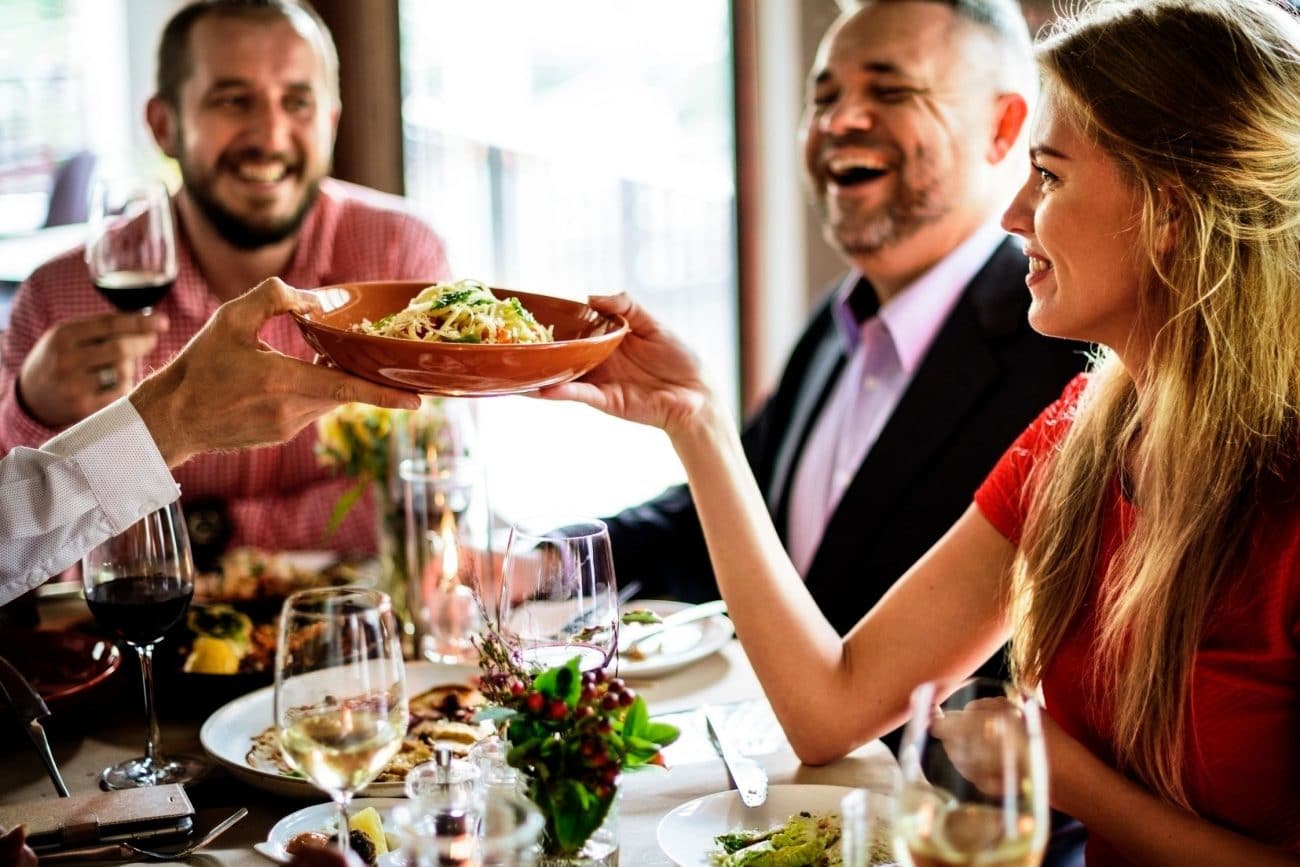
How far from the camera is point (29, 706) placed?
1399 mm

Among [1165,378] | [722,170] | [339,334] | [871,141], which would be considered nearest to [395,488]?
[339,334]

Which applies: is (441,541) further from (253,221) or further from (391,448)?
(253,221)

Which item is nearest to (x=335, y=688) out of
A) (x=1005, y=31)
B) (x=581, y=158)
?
(x=1005, y=31)

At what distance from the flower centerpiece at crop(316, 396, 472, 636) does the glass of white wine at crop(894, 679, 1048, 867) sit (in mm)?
1067

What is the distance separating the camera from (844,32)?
2.63 meters

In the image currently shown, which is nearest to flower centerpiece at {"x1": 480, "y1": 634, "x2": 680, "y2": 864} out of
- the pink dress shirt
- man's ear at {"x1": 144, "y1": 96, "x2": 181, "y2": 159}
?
the pink dress shirt

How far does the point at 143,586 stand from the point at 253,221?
1.72m

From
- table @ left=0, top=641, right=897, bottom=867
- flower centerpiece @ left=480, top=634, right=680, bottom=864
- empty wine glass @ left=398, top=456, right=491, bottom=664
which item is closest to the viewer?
flower centerpiece @ left=480, top=634, right=680, bottom=864

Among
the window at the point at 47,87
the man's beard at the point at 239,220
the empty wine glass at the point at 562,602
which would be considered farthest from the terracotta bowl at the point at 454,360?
the window at the point at 47,87

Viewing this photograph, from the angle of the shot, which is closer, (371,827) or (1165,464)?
(371,827)

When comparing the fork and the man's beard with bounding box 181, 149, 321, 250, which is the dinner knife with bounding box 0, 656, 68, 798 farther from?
the man's beard with bounding box 181, 149, 321, 250

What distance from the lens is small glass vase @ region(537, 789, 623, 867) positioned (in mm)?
1073

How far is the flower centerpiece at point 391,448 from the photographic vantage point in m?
1.90

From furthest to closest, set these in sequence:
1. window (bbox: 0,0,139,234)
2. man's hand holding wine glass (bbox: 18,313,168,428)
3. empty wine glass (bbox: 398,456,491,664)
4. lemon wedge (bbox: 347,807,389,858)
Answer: window (bbox: 0,0,139,234)
man's hand holding wine glass (bbox: 18,313,168,428)
empty wine glass (bbox: 398,456,491,664)
lemon wedge (bbox: 347,807,389,858)
